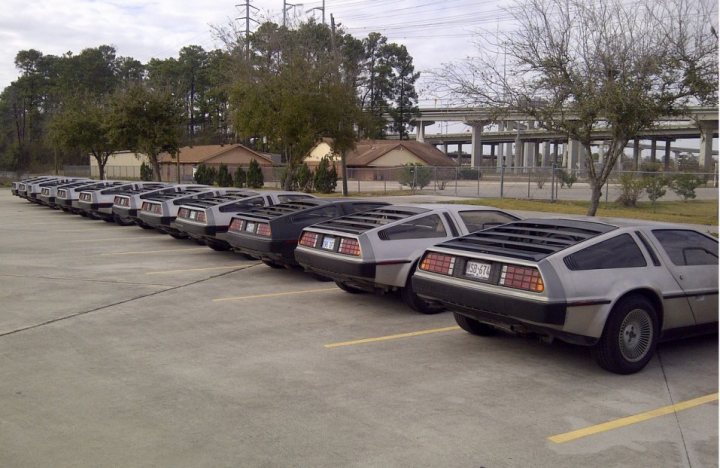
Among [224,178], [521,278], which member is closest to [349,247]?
[521,278]

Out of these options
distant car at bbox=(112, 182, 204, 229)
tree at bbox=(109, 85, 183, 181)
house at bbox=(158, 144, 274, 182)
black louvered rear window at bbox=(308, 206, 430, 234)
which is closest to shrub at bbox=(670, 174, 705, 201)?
distant car at bbox=(112, 182, 204, 229)

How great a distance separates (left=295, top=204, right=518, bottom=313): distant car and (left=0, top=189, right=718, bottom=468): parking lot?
0.47 meters

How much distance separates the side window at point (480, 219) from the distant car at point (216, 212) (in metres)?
4.08

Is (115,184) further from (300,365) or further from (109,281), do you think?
(300,365)

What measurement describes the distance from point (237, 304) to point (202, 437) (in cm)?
455

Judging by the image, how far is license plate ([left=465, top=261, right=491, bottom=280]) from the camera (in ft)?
21.2

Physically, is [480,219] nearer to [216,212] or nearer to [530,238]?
[530,238]

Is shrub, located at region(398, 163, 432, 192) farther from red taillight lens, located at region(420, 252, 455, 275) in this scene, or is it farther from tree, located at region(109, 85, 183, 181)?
red taillight lens, located at region(420, 252, 455, 275)

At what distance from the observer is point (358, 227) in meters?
9.16

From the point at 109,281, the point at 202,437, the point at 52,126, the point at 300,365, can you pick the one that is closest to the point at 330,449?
the point at 202,437

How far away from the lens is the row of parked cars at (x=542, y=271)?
6043mm

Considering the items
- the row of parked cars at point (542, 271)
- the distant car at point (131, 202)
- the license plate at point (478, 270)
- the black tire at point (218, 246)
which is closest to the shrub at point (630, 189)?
the distant car at point (131, 202)

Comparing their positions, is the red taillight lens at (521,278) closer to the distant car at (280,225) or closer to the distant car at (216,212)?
the distant car at (280,225)

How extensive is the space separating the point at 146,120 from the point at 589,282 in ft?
107
